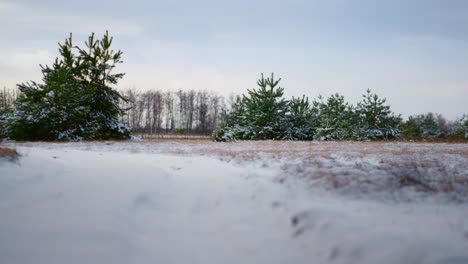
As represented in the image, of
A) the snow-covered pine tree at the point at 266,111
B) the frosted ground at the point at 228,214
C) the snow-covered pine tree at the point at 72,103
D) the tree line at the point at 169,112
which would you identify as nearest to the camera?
the frosted ground at the point at 228,214

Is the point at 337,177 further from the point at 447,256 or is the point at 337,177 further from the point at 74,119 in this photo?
the point at 74,119

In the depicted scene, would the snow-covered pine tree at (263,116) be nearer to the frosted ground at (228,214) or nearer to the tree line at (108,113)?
the tree line at (108,113)

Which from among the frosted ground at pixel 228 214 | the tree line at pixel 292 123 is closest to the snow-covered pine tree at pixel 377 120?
the tree line at pixel 292 123

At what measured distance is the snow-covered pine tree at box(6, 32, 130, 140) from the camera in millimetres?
10719

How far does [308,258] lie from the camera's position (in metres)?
2.21

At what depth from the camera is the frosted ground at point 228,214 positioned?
222 cm

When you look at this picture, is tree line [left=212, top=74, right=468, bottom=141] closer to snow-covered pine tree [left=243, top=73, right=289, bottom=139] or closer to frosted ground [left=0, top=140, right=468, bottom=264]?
snow-covered pine tree [left=243, top=73, right=289, bottom=139]

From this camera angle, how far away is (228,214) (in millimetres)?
2779

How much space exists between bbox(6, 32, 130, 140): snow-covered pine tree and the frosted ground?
873cm

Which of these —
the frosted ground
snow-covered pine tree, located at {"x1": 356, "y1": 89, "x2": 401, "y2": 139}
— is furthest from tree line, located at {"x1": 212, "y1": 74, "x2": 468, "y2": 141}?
the frosted ground

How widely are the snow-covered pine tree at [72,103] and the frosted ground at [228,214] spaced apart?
28.6 ft

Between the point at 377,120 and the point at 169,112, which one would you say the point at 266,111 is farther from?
the point at 169,112

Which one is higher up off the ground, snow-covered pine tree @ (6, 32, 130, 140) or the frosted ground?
snow-covered pine tree @ (6, 32, 130, 140)

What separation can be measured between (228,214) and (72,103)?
11.3 metres
